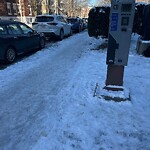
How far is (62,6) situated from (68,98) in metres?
50.0

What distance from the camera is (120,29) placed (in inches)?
175

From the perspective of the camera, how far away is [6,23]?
8.60 m

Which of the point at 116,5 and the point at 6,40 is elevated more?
the point at 116,5

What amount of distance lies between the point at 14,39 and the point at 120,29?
214 inches

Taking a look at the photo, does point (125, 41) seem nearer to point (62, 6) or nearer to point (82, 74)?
point (82, 74)

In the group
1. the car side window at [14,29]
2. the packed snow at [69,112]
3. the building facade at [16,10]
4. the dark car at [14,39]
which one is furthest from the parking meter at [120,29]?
the building facade at [16,10]

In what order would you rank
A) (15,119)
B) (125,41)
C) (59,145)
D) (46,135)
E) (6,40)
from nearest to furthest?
1. (59,145)
2. (46,135)
3. (15,119)
4. (125,41)
5. (6,40)

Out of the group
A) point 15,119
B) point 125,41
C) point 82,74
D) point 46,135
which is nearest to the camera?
point 46,135

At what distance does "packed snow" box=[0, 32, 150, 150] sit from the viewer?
3453 mm

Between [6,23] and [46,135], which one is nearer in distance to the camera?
[46,135]

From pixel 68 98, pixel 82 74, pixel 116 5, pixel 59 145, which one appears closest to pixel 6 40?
pixel 82 74

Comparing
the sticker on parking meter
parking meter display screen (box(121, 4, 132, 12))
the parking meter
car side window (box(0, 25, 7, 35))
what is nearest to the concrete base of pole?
the parking meter

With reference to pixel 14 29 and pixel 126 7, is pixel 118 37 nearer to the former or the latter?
pixel 126 7

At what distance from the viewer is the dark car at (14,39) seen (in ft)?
26.5
